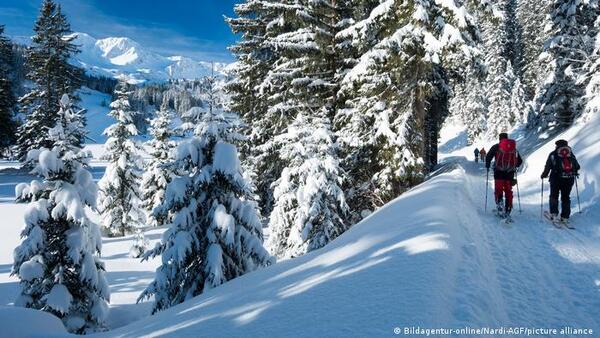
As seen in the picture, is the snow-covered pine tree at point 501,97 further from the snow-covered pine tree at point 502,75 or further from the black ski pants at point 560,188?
the black ski pants at point 560,188

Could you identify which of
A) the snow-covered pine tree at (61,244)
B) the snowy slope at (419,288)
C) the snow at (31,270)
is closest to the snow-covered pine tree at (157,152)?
the snow-covered pine tree at (61,244)

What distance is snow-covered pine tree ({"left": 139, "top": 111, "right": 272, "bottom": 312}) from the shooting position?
368 inches

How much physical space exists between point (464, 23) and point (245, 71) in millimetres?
12183

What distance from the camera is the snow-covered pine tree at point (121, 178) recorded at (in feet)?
80.5

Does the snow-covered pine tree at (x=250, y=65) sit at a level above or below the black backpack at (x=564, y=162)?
above

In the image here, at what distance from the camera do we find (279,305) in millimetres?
4172

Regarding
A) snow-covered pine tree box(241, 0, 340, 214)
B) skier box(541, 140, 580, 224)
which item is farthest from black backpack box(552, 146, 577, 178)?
snow-covered pine tree box(241, 0, 340, 214)

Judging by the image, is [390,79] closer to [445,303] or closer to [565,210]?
[565,210]

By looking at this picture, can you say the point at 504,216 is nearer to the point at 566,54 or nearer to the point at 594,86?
the point at 594,86

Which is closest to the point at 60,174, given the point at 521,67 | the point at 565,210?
the point at 565,210

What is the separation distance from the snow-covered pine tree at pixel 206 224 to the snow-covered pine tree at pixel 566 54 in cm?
2201

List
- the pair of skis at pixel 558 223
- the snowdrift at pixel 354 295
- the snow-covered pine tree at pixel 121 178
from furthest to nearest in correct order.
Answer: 1. the snow-covered pine tree at pixel 121 178
2. the pair of skis at pixel 558 223
3. the snowdrift at pixel 354 295

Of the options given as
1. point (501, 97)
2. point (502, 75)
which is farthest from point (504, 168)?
point (502, 75)

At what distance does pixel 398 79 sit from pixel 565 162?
6.17 meters
